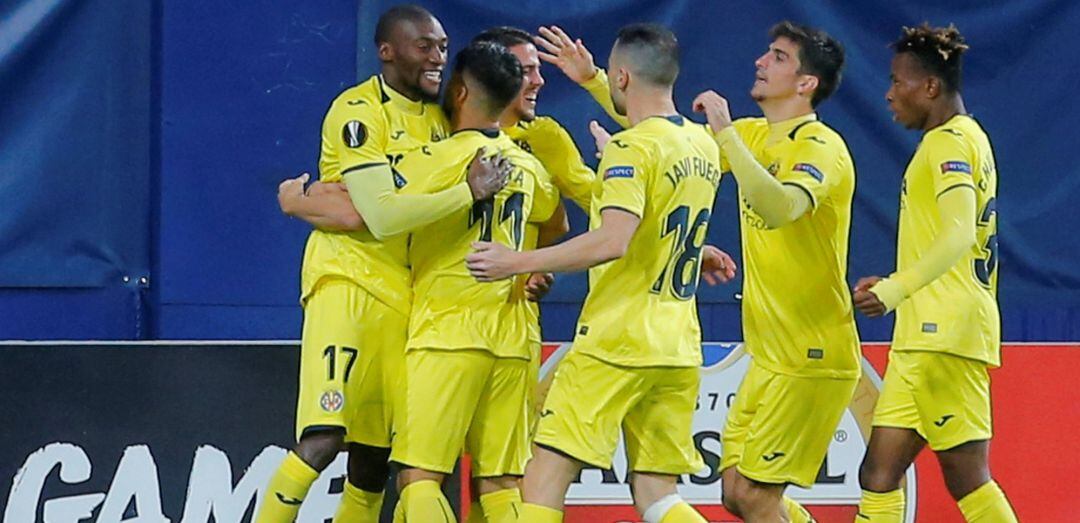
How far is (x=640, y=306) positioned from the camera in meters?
5.86

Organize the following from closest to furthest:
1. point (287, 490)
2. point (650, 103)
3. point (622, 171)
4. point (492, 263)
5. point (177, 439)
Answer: point (492, 263) < point (622, 171) < point (650, 103) < point (287, 490) < point (177, 439)

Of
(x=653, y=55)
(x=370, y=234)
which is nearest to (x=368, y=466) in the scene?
(x=370, y=234)

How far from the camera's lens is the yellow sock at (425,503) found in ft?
19.9

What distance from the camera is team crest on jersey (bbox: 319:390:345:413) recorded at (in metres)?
6.25

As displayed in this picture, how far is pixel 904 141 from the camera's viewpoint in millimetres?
8336

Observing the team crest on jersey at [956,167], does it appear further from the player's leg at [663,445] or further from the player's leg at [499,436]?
the player's leg at [499,436]

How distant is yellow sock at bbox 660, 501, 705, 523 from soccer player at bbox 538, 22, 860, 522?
0.53 m

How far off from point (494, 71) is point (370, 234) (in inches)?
27.7

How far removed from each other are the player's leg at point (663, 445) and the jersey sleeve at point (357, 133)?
46.6 inches

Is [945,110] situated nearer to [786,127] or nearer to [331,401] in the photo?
[786,127]

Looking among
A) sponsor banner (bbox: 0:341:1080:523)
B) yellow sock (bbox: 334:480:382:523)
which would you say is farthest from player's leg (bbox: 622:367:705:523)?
sponsor banner (bbox: 0:341:1080:523)

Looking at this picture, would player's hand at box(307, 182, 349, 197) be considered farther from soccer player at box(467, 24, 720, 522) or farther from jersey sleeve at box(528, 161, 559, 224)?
soccer player at box(467, 24, 720, 522)

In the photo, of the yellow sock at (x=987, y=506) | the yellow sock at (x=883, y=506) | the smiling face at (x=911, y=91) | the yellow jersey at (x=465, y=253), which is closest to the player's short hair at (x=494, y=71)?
the yellow jersey at (x=465, y=253)

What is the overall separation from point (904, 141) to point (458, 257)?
113 inches
